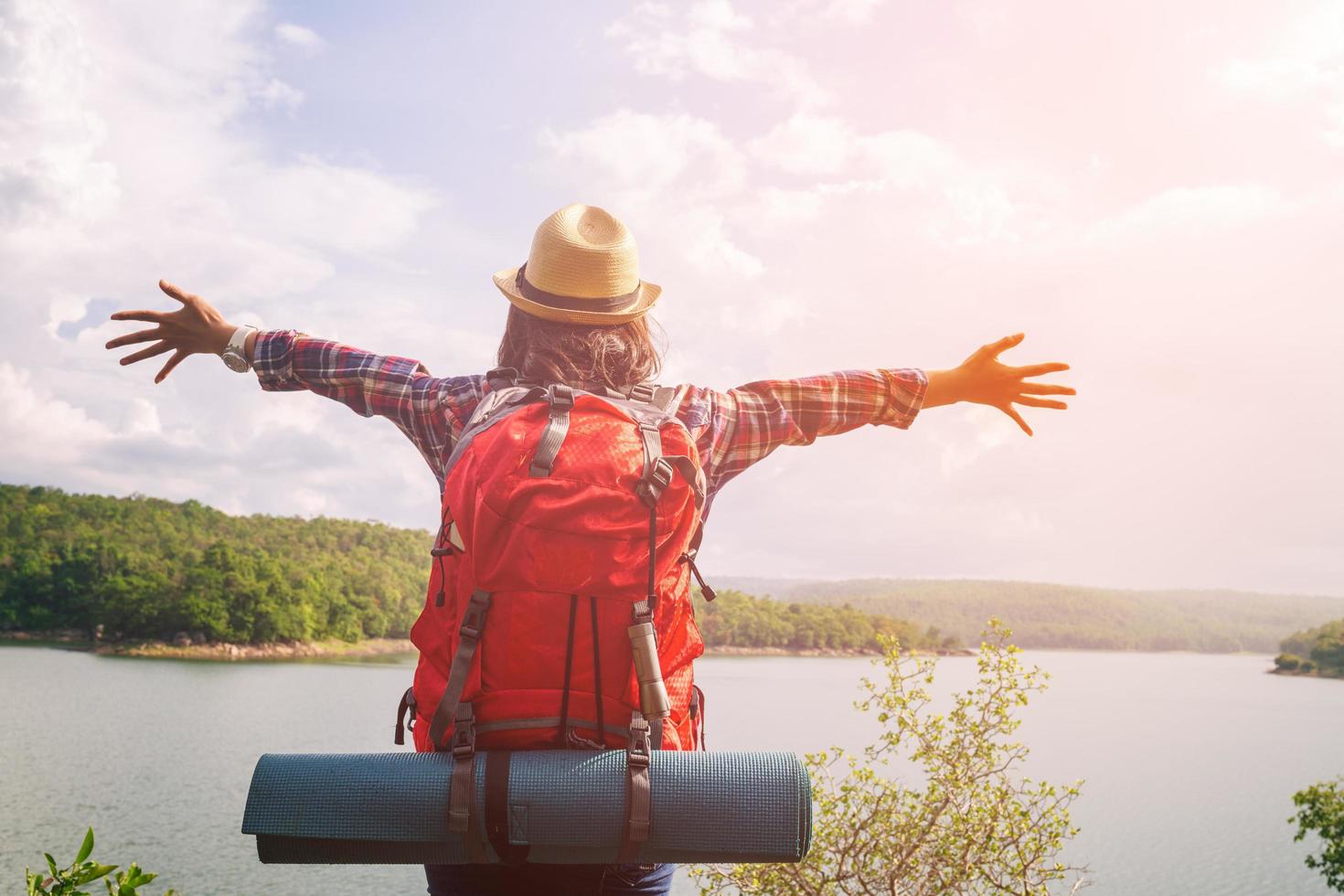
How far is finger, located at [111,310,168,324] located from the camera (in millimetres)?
1922

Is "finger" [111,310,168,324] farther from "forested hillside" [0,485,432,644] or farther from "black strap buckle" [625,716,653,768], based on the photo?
"forested hillside" [0,485,432,644]

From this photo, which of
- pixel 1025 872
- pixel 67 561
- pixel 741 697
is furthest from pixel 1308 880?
pixel 67 561

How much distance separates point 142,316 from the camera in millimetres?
1931

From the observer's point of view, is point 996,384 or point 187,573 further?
point 187,573

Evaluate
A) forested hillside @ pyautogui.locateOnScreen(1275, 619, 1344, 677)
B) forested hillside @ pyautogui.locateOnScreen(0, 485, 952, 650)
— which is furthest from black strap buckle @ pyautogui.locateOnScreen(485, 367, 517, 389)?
forested hillside @ pyautogui.locateOnScreen(1275, 619, 1344, 677)

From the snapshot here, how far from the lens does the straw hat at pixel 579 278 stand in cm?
159

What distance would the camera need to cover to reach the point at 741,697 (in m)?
48.5

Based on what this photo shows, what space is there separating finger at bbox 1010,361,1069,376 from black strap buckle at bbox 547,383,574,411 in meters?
1.06

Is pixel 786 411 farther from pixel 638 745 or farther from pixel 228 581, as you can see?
pixel 228 581

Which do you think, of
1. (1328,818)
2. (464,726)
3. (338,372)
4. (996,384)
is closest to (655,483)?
(464,726)

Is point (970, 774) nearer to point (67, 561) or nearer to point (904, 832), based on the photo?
point (904, 832)

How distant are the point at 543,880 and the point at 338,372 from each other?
941mm

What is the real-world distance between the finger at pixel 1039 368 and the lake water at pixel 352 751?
974 mm

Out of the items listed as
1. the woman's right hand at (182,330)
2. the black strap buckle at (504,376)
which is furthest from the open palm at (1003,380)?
the woman's right hand at (182,330)
